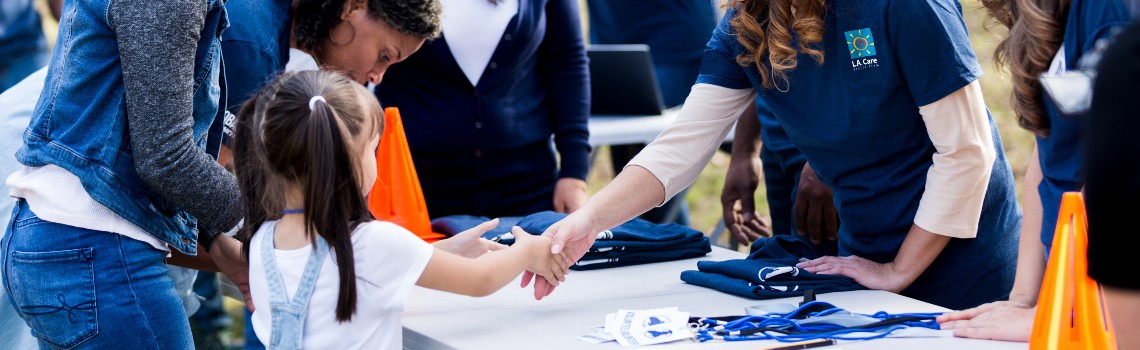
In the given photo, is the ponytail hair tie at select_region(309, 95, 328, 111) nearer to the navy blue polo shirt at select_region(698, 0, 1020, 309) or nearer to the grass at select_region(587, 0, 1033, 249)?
the navy blue polo shirt at select_region(698, 0, 1020, 309)

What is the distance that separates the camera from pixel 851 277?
80.8 inches

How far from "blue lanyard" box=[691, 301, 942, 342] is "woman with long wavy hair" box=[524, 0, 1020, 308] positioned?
0.30 meters

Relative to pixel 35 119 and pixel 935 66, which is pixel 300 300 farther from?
pixel 935 66

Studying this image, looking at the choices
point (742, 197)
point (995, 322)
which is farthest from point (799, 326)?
point (742, 197)

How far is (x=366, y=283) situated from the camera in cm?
167

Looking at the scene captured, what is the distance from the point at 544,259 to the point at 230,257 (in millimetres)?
589

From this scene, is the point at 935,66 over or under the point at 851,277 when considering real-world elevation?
over

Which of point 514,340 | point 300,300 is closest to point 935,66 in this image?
point 514,340

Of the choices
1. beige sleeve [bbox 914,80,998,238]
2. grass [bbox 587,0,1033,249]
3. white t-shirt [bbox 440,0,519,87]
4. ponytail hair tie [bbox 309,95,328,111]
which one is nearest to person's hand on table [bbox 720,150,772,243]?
white t-shirt [bbox 440,0,519,87]

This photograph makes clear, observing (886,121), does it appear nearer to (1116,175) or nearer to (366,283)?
(366,283)

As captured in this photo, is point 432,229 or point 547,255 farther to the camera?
point 432,229

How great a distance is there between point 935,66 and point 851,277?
0.41 m

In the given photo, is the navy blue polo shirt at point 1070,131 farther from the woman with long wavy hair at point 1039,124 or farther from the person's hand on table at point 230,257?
the person's hand on table at point 230,257

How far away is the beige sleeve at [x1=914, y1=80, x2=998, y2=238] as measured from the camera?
6.35 ft
